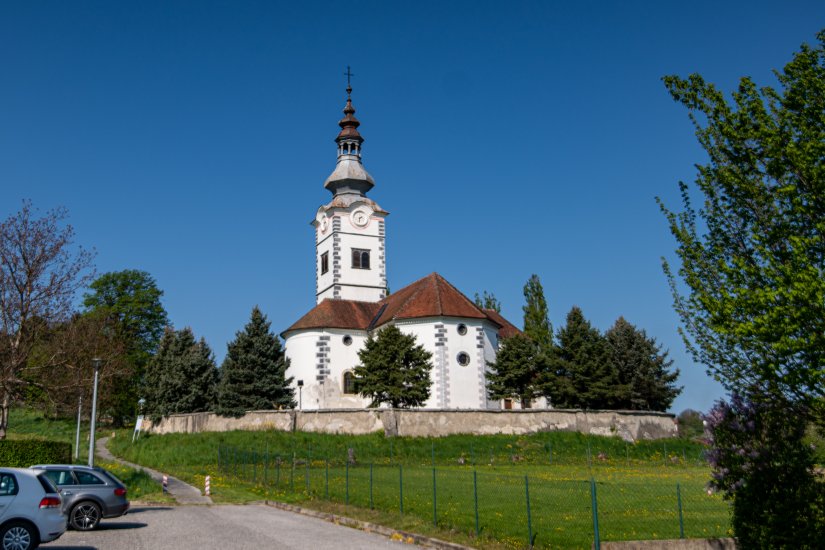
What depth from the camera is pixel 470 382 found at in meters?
47.5

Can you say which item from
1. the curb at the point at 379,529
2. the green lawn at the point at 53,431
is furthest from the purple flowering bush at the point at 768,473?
the green lawn at the point at 53,431

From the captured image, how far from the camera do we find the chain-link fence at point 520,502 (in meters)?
Result: 15.2

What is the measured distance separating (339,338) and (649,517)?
35961 millimetres

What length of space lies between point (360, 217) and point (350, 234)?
5.59 ft

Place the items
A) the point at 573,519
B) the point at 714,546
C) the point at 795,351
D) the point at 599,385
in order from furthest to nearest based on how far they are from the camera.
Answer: the point at 599,385 → the point at 573,519 → the point at 714,546 → the point at 795,351

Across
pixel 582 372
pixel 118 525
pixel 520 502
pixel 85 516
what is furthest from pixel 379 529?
pixel 582 372

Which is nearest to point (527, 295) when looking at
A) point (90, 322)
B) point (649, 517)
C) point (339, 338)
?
point (339, 338)

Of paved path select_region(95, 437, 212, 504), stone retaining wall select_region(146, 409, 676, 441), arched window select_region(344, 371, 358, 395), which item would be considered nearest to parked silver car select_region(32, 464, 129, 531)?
paved path select_region(95, 437, 212, 504)

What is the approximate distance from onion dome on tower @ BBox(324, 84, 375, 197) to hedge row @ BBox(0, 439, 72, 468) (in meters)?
36.1

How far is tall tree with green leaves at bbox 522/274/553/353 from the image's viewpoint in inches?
2710

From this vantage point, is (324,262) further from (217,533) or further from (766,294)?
(766,294)

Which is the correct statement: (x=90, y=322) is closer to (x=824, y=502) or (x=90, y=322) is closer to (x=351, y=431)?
(x=351, y=431)

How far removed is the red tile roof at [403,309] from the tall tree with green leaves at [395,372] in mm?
4834

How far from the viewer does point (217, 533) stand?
16.3 metres
